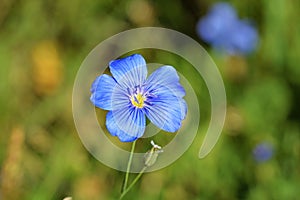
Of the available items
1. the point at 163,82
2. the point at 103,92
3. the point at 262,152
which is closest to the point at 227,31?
the point at 262,152

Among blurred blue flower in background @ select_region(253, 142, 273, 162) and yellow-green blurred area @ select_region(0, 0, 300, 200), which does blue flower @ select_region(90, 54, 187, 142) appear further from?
blurred blue flower in background @ select_region(253, 142, 273, 162)

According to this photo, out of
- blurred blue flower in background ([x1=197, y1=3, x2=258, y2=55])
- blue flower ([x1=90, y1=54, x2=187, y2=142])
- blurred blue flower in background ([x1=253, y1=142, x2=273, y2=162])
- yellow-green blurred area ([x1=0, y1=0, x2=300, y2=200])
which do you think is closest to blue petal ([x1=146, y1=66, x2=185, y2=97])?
blue flower ([x1=90, y1=54, x2=187, y2=142])

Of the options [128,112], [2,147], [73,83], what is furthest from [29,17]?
[128,112]

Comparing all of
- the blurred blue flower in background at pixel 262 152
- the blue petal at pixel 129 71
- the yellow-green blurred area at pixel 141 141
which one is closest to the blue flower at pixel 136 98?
the blue petal at pixel 129 71

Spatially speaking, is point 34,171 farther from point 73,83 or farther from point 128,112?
point 128,112

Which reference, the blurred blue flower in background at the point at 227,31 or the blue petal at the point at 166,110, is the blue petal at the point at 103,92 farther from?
the blurred blue flower in background at the point at 227,31

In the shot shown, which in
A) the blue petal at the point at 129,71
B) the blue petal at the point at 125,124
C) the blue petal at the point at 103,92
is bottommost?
the blue petal at the point at 125,124
